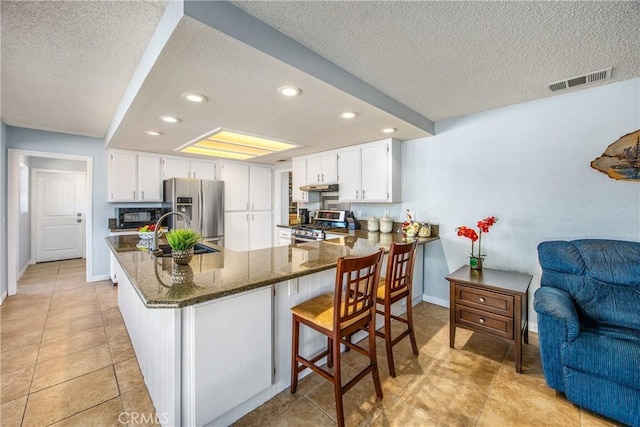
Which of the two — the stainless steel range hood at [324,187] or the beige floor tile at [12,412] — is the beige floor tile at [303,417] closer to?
the beige floor tile at [12,412]

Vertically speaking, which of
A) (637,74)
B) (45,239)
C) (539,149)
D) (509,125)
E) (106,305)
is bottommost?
(106,305)

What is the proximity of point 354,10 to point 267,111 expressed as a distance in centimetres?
126

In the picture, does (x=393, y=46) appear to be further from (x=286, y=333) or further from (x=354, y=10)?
(x=286, y=333)

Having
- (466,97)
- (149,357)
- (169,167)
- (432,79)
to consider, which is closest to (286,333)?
(149,357)

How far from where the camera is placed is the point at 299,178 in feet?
15.9

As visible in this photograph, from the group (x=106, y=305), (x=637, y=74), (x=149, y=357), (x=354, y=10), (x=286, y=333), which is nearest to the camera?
(x=354, y=10)

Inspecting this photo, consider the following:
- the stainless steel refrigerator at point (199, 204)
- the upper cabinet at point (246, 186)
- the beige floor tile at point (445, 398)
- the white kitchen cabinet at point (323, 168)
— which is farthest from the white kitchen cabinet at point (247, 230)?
the beige floor tile at point (445, 398)

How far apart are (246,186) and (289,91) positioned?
11.6 ft

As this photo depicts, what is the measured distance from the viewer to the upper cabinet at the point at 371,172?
361cm

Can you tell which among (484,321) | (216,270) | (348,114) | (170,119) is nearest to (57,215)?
(170,119)

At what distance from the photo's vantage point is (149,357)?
1.74m

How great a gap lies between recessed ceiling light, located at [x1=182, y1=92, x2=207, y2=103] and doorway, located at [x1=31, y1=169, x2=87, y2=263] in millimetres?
5736

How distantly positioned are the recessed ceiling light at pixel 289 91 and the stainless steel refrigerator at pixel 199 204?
9.84ft

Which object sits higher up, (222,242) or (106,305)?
(222,242)
